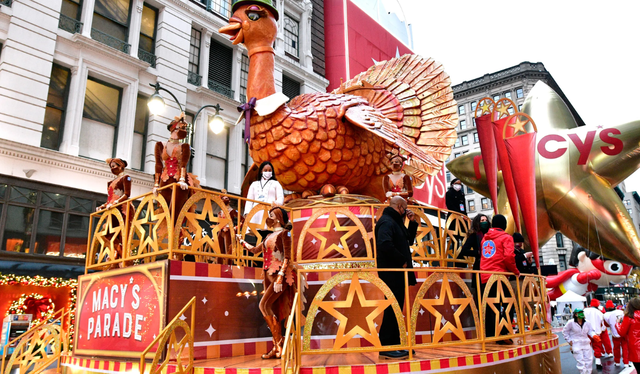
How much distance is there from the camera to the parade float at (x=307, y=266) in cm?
468

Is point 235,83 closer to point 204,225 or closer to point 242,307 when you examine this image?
point 204,225

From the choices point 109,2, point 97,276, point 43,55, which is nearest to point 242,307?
point 97,276

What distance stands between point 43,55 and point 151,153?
156 inches

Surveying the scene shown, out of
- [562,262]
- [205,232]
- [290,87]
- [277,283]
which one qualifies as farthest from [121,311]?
[562,262]

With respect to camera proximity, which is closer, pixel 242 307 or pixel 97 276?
pixel 242 307

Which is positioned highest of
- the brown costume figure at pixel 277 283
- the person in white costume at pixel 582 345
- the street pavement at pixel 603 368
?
the brown costume figure at pixel 277 283

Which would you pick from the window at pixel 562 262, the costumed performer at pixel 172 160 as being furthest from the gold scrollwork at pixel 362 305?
the window at pixel 562 262

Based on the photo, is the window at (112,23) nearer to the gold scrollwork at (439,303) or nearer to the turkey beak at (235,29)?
the turkey beak at (235,29)

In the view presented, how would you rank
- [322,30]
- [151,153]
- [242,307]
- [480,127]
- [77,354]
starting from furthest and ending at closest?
[322,30] → [151,153] → [480,127] → [77,354] → [242,307]

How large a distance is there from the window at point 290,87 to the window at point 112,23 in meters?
7.10

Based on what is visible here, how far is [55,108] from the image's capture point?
42.5 ft

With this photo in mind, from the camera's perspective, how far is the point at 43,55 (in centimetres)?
1261

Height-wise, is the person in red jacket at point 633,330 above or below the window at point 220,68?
below

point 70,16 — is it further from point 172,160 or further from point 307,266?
point 307,266
